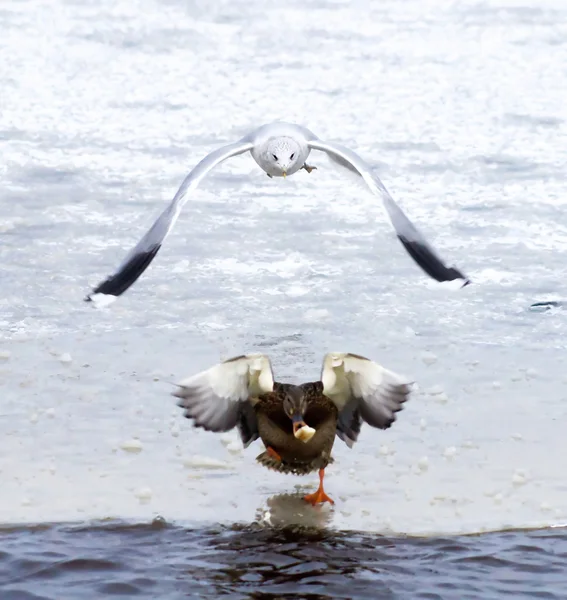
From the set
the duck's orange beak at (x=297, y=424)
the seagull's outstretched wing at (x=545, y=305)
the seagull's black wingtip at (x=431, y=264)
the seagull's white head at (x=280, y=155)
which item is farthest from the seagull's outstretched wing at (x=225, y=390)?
the seagull's outstretched wing at (x=545, y=305)

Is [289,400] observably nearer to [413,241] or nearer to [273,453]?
[273,453]

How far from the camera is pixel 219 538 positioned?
4750mm

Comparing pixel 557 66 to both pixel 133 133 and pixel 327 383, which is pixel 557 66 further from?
pixel 327 383

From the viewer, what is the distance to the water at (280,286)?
15.7 ft

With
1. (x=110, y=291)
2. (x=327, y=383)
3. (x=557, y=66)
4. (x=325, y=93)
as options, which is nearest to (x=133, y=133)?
A: (x=325, y=93)

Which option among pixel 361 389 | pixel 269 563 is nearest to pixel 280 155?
pixel 361 389

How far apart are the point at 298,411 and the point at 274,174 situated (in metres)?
2.68

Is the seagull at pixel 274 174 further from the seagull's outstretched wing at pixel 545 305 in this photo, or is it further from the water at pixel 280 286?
the seagull's outstretched wing at pixel 545 305

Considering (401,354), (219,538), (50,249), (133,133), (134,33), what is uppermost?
(134,33)

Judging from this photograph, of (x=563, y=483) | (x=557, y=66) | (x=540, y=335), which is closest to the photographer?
(x=563, y=483)

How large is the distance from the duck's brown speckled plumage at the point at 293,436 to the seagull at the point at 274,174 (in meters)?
0.90

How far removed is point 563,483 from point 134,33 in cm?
908

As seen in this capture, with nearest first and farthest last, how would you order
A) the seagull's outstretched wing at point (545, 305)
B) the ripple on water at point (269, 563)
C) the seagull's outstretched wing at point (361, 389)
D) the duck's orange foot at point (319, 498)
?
the ripple on water at point (269, 563) < the duck's orange foot at point (319, 498) < the seagull's outstretched wing at point (361, 389) < the seagull's outstretched wing at point (545, 305)

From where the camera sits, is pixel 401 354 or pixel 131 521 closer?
pixel 131 521
